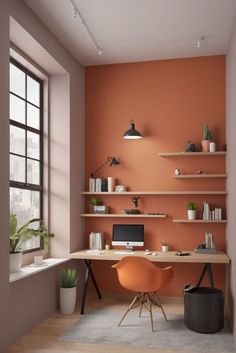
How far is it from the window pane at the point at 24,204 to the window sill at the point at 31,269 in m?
0.54

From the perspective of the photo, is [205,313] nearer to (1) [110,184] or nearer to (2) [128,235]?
(2) [128,235]

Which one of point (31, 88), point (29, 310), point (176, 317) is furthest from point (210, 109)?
point (29, 310)

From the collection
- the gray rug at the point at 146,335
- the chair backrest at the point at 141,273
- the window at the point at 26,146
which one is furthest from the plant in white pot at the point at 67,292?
the chair backrest at the point at 141,273

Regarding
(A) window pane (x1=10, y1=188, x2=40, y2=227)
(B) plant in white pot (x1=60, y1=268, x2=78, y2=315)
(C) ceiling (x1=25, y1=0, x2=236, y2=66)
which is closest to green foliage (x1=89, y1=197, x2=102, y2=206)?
(A) window pane (x1=10, y1=188, x2=40, y2=227)

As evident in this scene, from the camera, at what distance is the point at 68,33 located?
4.79m

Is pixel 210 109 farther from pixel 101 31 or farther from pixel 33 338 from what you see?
pixel 33 338

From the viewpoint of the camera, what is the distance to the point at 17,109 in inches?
183

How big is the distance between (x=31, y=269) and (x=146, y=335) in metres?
1.40

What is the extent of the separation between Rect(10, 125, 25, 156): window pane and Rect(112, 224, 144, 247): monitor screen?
1708 millimetres

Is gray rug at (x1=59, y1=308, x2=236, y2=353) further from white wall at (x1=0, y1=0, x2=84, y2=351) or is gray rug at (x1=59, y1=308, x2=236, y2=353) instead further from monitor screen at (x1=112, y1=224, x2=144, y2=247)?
monitor screen at (x1=112, y1=224, x2=144, y2=247)

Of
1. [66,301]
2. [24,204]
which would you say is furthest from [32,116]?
[66,301]

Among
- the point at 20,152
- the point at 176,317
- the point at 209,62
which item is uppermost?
the point at 209,62

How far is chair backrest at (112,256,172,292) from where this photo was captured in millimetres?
4328

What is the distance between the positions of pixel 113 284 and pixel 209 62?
3409mm
